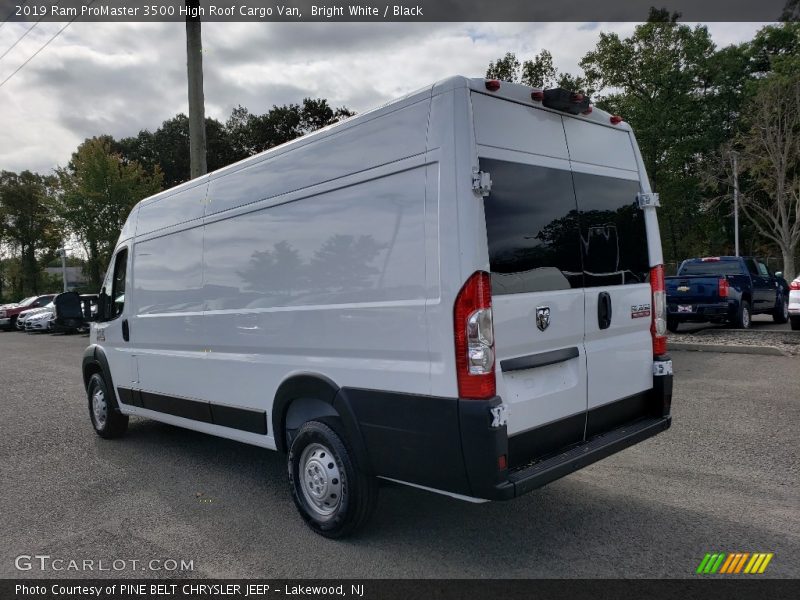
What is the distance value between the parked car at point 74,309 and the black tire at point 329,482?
11.9ft

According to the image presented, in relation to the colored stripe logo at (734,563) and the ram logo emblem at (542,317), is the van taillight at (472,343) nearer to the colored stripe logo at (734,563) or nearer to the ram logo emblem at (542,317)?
the ram logo emblem at (542,317)

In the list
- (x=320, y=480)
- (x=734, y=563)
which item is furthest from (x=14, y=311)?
(x=734, y=563)

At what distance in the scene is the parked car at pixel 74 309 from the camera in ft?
21.0

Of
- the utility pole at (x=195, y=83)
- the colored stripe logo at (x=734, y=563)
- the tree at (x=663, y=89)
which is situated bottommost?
the colored stripe logo at (x=734, y=563)

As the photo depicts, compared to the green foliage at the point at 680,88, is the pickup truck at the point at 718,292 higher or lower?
lower

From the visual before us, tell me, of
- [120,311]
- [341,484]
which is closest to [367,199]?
[341,484]

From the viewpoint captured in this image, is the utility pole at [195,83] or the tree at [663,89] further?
the tree at [663,89]

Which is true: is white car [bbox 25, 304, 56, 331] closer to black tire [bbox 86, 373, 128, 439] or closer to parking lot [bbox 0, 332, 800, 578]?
black tire [bbox 86, 373, 128, 439]

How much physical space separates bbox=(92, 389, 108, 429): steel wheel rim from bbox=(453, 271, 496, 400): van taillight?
16.6 feet

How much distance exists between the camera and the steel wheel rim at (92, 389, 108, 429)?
681 cm

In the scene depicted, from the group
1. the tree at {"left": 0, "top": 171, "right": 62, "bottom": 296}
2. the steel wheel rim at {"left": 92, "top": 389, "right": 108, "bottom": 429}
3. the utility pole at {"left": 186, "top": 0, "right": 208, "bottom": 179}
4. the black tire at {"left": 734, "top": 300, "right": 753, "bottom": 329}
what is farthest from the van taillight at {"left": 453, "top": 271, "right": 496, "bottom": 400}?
the tree at {"left": 0, "top": 171, "right": 62, "bottom": 296}

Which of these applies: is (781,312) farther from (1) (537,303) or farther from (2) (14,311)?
(2) (14,311)

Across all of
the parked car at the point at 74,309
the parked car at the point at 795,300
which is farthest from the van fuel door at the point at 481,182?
the parked car at the point at 795,300

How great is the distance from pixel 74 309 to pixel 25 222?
51.9 m
